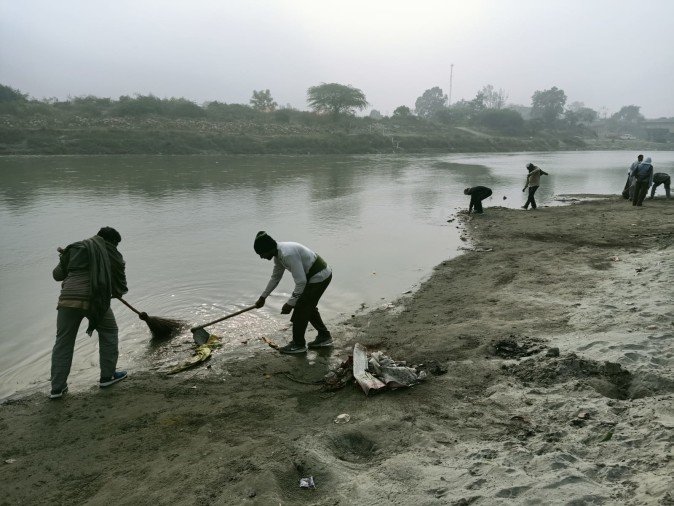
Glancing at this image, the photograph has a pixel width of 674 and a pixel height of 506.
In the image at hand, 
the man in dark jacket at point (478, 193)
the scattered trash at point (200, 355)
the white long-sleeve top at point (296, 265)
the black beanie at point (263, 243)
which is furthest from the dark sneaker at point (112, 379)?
the man in dark jacket at point (478, 193)

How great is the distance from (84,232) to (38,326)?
→ 654 centimetres

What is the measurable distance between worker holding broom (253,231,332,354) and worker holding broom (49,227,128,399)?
1.48m

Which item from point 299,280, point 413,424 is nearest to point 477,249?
point 299,280

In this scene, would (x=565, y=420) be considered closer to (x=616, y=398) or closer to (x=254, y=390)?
(x=616, y=398)

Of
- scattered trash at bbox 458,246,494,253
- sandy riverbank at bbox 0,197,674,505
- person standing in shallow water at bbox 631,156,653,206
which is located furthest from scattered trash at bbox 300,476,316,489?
person standing in shallow water at bbox 631,156,653,206

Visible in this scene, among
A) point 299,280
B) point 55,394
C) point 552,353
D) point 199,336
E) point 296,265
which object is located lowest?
point 55,394

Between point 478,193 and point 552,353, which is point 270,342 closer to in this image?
point 552,353

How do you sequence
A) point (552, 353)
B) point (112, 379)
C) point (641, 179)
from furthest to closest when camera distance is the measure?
point (641, 179), point (112, 379), point (552, 353)

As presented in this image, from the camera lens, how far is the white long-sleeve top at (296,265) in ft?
16.8

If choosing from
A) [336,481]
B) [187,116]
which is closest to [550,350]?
[336,481]

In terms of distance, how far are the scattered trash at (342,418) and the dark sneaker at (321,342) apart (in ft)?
5.92

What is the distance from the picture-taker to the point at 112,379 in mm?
4906

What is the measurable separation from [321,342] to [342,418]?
1.90 meters

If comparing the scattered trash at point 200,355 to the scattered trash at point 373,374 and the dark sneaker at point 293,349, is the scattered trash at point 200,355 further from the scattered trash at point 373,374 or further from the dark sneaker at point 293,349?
the scattered trash at point 373,374
